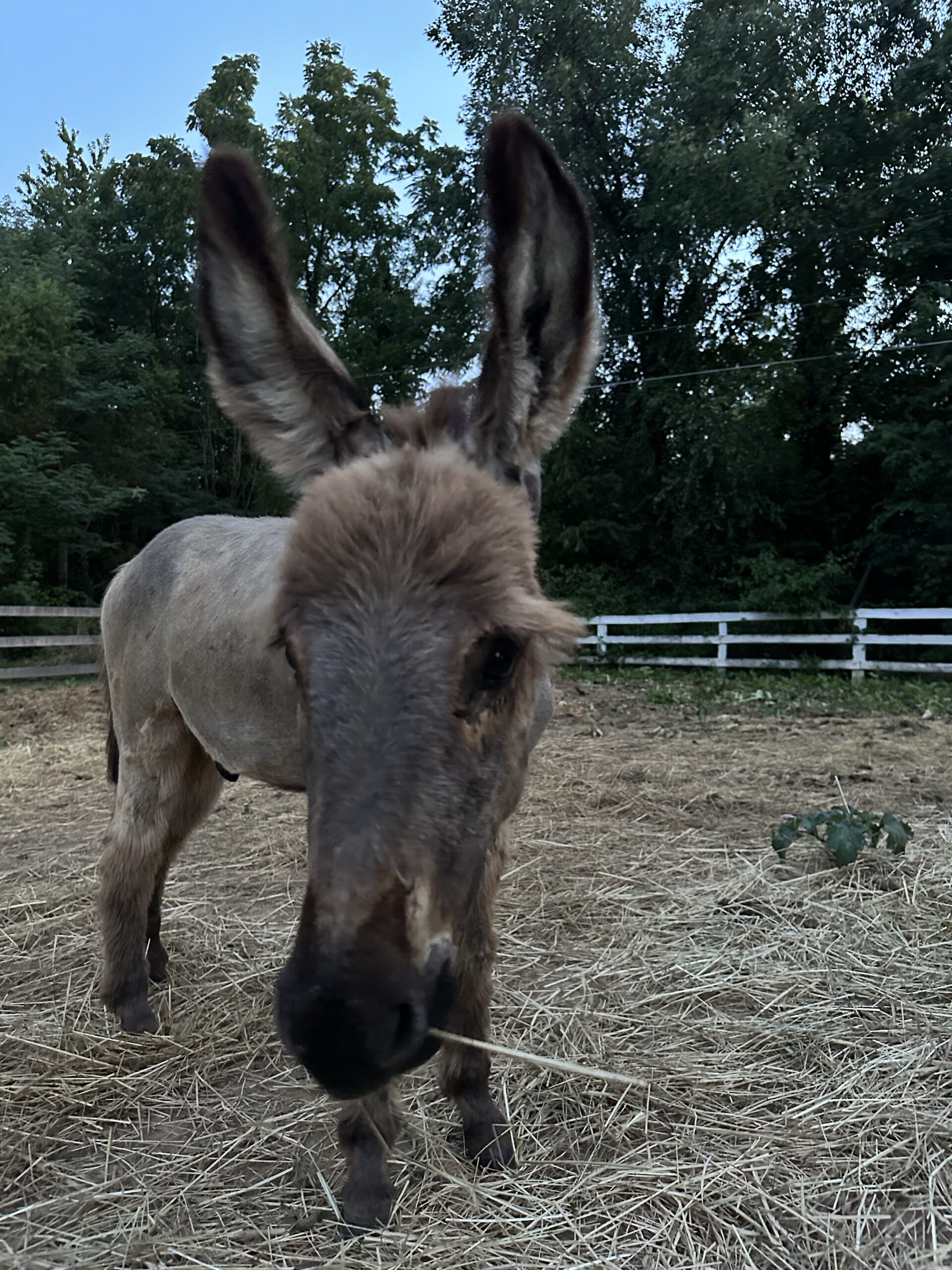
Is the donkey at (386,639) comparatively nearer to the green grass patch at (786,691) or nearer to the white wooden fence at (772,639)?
the green grass patch at (786,691)

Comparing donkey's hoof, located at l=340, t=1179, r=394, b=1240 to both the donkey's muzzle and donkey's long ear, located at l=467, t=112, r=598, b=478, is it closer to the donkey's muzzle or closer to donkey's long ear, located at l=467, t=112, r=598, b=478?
the donkey's muzzle

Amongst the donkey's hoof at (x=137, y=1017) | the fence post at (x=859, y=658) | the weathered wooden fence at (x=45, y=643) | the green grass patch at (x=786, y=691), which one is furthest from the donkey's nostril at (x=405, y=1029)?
the fence post at (x=859, y=658)

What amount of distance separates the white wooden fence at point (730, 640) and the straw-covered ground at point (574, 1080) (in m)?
8.55

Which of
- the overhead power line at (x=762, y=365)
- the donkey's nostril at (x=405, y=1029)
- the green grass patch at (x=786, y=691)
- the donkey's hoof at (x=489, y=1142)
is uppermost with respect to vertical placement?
the overhead power line at (x=762, y=365)

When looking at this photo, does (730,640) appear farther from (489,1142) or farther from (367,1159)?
(367,1159)

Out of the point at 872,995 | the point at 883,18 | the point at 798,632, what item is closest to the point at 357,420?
Result: the point at 872,995

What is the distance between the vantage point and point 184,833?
11.8 feet

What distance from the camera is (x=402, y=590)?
1559 millimetres

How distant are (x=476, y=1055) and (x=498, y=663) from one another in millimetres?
1462

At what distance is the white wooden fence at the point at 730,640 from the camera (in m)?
13.6

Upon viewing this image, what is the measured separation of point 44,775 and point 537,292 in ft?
24.7

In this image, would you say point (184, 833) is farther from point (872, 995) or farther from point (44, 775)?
point (44, 775)

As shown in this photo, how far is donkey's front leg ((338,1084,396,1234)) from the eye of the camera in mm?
2148

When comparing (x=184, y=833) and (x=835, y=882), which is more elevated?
(x=184, y=833)
